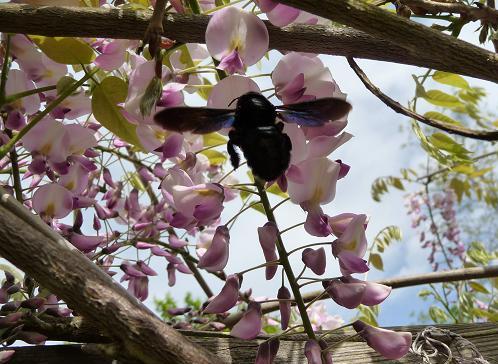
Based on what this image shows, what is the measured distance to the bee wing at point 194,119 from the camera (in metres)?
0.75

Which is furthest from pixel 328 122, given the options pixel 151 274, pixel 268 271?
pixel 151 274

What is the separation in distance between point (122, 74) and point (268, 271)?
0.50 m

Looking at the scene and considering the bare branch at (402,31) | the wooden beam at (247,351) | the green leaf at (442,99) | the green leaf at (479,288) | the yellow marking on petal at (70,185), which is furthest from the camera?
the green leaf at (479,288)

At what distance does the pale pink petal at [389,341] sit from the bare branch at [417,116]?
29 cm

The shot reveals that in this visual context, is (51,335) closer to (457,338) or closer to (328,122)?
(328,122)

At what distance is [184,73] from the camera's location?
38.0 inches

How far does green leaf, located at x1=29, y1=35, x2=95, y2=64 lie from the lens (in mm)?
940

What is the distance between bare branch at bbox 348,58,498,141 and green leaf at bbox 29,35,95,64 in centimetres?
40

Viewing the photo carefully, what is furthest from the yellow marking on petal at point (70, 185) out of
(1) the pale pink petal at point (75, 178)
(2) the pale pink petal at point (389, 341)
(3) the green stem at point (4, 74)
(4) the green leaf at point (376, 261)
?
(4) the green leaf at point (376, 261)

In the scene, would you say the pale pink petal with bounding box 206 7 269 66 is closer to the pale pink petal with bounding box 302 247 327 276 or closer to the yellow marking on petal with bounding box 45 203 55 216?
the pale pink petal with bounding box 302 247 327 276

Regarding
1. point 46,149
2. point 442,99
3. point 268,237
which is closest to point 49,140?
point 46,149

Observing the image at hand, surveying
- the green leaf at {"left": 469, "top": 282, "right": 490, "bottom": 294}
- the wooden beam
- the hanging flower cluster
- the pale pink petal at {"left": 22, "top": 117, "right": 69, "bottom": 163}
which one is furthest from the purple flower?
the green leaf at {"left": 469, "top": 282, "right": 490, "bottom": 294}

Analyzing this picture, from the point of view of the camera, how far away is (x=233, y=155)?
90cm

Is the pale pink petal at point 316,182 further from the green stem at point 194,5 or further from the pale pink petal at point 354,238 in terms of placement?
the green stem at point 194,5
